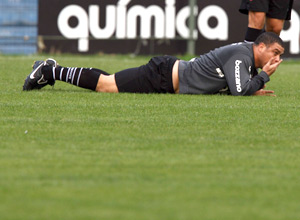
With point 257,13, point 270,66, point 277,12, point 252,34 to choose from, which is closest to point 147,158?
point 270,66

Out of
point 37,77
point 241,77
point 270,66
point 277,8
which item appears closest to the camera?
point 241,77

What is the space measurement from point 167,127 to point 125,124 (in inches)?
9.0

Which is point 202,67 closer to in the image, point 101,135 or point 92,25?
point 101,135

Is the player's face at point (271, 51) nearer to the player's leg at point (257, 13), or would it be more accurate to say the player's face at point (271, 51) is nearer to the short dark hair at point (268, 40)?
the short dark hair at point (268, 40)

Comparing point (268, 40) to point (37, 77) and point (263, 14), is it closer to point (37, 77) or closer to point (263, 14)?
point (263, 14)

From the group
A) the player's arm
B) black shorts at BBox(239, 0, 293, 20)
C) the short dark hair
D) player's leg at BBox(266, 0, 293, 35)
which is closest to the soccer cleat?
the player's arm

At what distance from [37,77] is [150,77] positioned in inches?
32.5

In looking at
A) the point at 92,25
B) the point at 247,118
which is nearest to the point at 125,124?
the point at 247,118

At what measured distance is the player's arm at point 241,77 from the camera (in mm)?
5117

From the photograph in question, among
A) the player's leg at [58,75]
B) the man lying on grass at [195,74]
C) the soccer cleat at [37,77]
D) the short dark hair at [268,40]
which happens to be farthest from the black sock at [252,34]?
the soccer cleat at [37,77]

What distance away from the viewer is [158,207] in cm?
227

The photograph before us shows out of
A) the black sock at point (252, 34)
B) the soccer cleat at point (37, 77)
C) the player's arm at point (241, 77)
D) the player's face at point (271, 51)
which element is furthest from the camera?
the black sock at point (252, 34)

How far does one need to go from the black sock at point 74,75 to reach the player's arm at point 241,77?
981mm

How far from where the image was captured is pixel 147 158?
9.91 feet
